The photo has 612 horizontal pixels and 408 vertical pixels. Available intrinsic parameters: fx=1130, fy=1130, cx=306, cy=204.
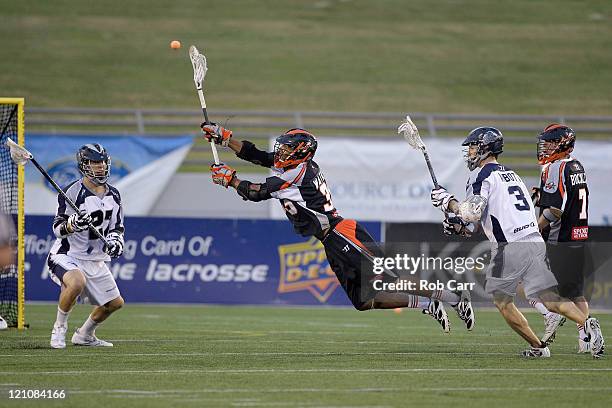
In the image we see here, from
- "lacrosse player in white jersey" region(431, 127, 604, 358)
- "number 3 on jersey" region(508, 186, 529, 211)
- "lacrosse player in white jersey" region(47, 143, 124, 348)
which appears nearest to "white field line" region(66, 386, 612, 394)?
"lacrosse player in white jersey" region(431, 127, 604, 358)

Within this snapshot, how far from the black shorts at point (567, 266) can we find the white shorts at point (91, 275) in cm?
429

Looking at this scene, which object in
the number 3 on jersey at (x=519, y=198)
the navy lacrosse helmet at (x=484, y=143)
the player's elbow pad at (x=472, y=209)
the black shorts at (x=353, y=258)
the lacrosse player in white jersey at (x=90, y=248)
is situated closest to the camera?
the player's elbow pad at (x=472, y=209)

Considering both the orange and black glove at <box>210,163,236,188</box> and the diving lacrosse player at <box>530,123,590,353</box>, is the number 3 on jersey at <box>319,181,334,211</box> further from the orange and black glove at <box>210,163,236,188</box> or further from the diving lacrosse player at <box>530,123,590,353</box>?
the diving lacrosse player at <box>530,123,590,353</box>

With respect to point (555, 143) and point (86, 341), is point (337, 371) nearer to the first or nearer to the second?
point (86, 341)

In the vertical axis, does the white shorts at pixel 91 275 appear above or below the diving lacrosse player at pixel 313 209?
below

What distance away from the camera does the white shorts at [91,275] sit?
35.9ft

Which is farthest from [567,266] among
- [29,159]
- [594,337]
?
[29,159]

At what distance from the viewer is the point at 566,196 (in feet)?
36.2

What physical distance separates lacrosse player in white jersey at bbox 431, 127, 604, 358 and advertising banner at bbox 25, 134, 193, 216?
1184 centimetres

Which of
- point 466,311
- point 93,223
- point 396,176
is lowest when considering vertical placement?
point 466,311

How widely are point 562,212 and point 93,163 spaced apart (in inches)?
181

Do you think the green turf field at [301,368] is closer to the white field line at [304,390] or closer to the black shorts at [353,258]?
the white field line at [304,390]

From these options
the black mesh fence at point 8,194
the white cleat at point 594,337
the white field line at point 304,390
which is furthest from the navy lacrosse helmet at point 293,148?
the black mesh fence at point 8,194

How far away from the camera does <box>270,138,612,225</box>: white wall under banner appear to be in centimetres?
2175
